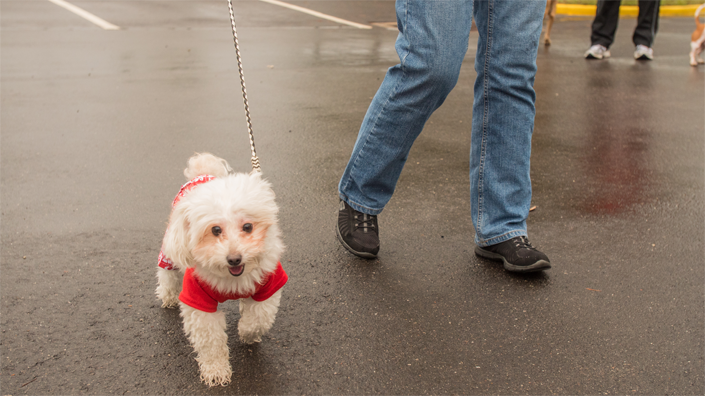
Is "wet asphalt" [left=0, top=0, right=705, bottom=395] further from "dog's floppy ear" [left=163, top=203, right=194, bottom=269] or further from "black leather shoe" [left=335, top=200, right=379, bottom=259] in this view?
"dog's floppy ear" [left=163, top=203, right=194, bottom=269]

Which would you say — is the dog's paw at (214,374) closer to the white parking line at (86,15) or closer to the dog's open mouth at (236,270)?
the dog's open mouth at (236,270)

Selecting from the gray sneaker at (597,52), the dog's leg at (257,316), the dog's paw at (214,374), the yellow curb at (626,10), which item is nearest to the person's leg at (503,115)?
the dog's leg at (257,316)

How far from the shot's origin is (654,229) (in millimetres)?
3508

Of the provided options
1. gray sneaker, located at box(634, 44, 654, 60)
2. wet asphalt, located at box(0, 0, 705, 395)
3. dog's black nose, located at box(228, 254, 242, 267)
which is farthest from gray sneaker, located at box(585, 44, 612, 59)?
dog's black nose, located at box(228, 254, 242, 267)

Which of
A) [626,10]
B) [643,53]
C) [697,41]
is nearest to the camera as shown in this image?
[697,41]

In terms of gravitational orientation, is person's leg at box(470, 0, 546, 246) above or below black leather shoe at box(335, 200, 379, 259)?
above

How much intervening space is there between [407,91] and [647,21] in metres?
7.40

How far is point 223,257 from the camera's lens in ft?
6.59

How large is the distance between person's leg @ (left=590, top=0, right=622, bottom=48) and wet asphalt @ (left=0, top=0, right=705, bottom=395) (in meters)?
1.78

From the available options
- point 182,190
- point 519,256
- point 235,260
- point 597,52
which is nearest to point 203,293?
point 235,260

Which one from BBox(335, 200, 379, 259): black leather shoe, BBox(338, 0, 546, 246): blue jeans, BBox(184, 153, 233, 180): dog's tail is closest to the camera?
BBox(184, 153, 233, 180): dog's tail

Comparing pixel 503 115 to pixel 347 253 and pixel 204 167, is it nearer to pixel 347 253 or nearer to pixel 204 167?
pixel 347 253

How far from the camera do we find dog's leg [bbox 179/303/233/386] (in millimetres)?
2230

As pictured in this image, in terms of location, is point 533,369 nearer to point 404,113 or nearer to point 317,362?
point 317,362
